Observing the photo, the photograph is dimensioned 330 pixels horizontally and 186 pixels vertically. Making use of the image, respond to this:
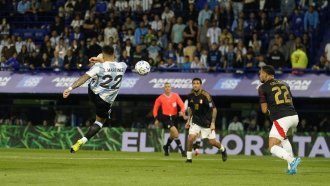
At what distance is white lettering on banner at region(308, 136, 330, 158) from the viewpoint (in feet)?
108

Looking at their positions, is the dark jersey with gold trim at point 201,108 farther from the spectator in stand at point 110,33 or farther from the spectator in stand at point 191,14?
the spectator in stand at point 110,33

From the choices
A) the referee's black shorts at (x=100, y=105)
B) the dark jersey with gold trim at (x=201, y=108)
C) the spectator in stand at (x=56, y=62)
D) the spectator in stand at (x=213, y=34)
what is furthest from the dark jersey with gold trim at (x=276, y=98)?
the spectator in stand at (x=56, y=62)

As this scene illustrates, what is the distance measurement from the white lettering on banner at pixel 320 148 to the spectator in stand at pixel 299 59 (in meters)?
2.58

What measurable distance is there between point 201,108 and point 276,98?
646 centimetres

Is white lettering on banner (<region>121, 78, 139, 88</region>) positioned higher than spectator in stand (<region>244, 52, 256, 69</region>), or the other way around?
spectator in stand (<region>244, 52, 256, 69</region>)

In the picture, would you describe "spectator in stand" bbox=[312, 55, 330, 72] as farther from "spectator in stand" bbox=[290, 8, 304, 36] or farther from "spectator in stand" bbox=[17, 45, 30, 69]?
"spectator in stand" bbox=[17, 45, 30, 69]

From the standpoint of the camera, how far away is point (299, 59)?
109 feet

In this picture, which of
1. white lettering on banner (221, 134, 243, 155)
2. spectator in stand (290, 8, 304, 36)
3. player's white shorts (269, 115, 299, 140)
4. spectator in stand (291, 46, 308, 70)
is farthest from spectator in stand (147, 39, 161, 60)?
player's white shorts (269, 115, 299, 140)

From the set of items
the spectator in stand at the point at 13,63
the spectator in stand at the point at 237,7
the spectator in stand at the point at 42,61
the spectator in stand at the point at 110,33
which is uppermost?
the spectator in stand at the point at 237,7

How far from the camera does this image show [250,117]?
3472cm

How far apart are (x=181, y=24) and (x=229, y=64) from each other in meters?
3.10

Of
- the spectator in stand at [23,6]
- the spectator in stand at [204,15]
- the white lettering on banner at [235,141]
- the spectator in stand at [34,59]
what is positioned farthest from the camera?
the spectator in stand at [23,6]

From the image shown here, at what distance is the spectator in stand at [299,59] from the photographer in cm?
3328

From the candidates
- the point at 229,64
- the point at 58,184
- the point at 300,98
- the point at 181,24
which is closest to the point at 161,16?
the point at 181,24
